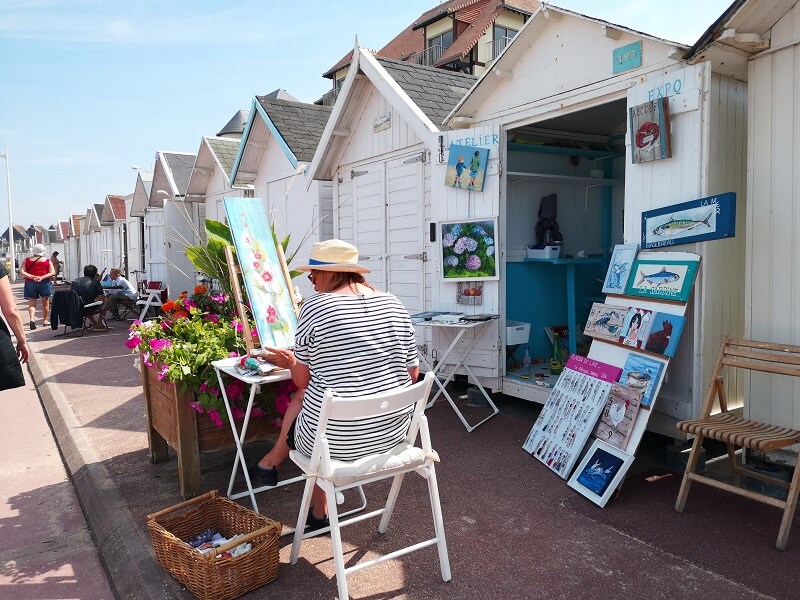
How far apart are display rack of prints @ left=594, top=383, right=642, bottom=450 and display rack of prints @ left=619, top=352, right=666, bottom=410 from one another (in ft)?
0.12

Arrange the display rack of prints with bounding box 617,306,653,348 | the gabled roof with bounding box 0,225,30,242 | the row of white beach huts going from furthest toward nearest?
the gabled roof with bounding box 0,225,30,242 < the display rack of prints with bounding box 617,306,653,348 < the row of white beach huts

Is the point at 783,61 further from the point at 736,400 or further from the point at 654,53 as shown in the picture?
the point at 736,400

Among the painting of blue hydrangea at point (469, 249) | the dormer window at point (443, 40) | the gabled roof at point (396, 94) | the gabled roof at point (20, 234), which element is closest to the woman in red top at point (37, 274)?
the gabled roof at point (396, 94)

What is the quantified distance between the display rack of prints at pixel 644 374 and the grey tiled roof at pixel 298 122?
→ 658 centimetres

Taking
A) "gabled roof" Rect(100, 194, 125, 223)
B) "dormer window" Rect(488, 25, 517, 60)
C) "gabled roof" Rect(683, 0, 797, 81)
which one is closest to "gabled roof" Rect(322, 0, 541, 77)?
"dormer window" Rect(488, 25, 517, 60)

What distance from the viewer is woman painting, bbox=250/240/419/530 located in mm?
2906

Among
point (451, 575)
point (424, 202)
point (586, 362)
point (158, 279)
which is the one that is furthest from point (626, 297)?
point (158, 279)

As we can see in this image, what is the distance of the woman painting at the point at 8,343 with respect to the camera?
3.87m

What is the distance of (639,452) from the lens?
4738mm

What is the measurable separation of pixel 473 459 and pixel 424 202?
308 cm

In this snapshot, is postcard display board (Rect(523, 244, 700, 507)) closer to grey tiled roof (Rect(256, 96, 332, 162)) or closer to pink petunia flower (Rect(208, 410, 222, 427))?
pink petunia flower (Rect(208, 410, 222, 427))

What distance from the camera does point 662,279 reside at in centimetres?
429

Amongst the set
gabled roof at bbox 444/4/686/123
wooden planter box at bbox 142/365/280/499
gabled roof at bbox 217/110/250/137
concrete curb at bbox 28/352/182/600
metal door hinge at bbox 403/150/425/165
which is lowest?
concrete curb at bbox 28/352/182/600

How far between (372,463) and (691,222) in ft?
8.88
